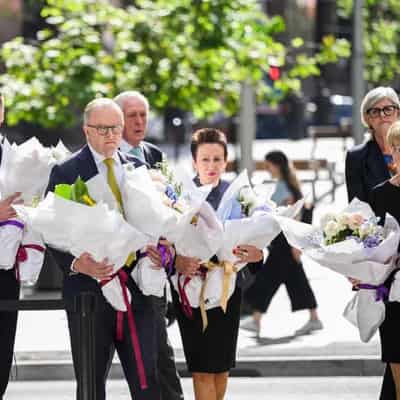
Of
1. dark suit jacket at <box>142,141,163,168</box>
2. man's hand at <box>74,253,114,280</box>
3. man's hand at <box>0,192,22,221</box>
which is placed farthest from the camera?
dark suit jacket at <box>142,141,163,168</box>

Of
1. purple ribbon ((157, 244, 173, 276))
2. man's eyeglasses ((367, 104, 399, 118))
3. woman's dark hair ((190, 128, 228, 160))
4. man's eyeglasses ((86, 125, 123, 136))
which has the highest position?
man's eyeglasses ((367, 104, 399, 118))

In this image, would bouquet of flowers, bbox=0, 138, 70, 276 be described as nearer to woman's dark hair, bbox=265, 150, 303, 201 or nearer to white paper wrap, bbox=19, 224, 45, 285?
white paper wrap, bbox=19, 224, 45, 285

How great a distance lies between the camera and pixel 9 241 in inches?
300

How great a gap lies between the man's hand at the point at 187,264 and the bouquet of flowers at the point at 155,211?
7.5 inches

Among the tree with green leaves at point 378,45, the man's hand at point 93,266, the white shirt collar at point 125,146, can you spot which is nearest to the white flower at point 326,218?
the man's hand at point 93,266

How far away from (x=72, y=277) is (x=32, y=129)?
28057mm

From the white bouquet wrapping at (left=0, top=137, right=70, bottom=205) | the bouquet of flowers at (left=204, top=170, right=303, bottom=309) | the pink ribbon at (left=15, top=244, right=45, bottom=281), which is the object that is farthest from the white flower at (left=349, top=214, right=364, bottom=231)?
the pink ribbon at (left=15, top=244, right=45, bottom=281)

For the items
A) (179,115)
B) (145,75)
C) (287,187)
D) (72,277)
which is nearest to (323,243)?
(72,277)

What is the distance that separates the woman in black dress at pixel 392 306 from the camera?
7301 mm

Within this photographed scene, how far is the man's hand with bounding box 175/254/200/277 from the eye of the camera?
757 centimetres

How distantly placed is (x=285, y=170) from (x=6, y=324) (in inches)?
222

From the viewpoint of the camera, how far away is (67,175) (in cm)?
716

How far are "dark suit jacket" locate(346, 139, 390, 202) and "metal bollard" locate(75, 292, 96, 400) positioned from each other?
2074 mm

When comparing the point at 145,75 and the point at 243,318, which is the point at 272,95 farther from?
the point at 243,318
